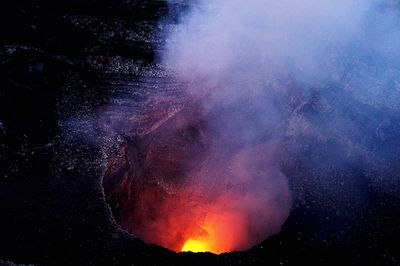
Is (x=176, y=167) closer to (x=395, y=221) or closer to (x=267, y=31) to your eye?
(x=267, y=31)

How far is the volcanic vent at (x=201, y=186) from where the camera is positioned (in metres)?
4.66

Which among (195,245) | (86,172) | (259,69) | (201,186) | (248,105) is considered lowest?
(195,245)

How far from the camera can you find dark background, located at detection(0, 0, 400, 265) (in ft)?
10.8

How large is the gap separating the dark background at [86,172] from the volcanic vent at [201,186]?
0.57m

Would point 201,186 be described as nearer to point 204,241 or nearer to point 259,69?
point 204,241

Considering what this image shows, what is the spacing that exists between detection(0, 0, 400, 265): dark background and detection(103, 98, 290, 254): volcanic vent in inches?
22.3

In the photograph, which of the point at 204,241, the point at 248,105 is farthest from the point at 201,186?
the point at 248,105

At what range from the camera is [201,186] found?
526cm

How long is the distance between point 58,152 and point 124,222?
106cm

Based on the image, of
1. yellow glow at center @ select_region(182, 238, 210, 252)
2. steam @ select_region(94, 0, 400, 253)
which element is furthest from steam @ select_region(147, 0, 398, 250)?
yellow glow at center @ select_region(182, 238, 210, 252)

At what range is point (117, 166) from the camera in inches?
163

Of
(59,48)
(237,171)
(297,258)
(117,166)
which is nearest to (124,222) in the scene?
(117,166)

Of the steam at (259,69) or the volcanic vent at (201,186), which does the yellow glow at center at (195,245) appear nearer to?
the volcanic vent at (201,186)

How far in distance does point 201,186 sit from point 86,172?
5.87 ft
